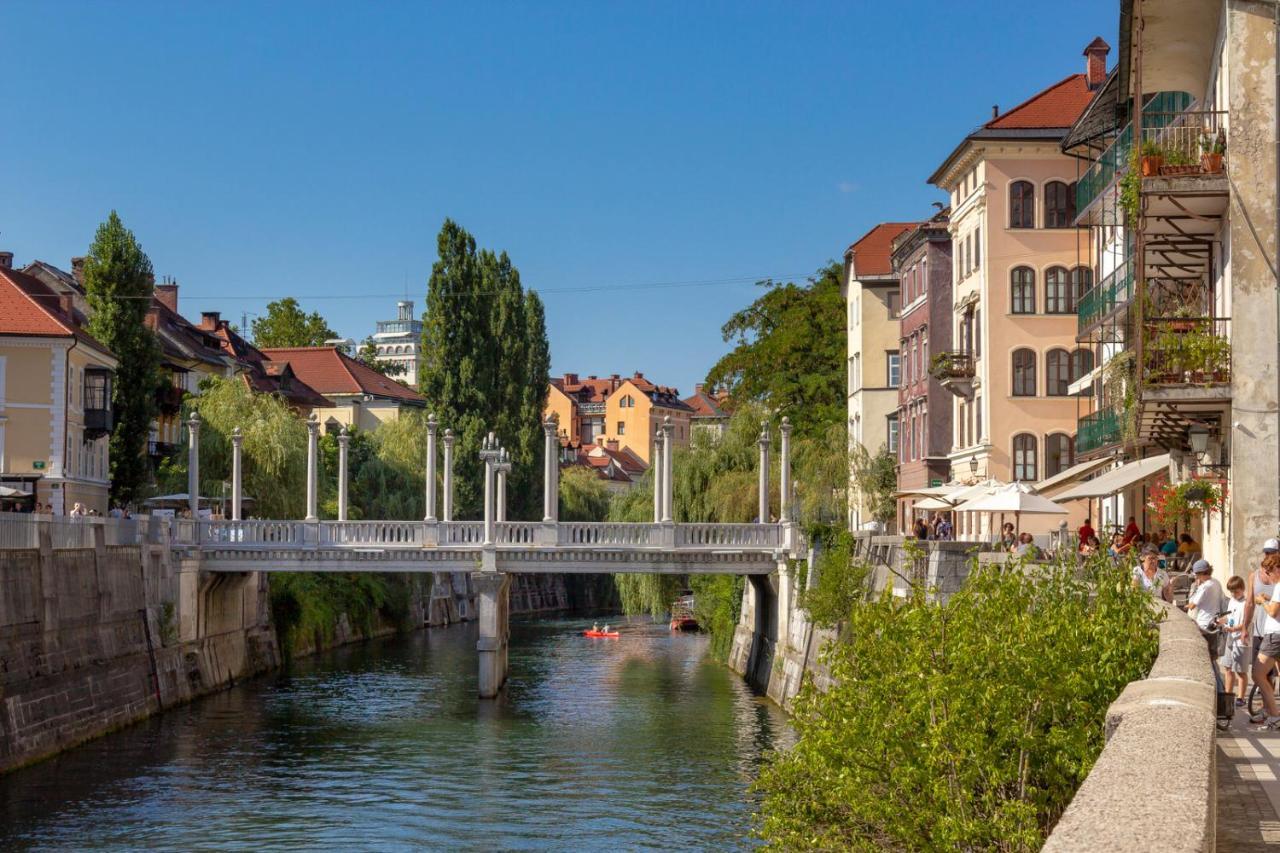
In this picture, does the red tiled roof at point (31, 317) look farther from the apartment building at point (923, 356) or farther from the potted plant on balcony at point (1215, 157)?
the potted plant on balcony at point (1215, 157)

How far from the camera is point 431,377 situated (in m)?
80.5

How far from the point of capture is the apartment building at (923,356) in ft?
206

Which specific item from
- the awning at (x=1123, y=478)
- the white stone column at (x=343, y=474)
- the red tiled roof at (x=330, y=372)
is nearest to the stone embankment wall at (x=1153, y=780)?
the awning at (x=1123, y=478)

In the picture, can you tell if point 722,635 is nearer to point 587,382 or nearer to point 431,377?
point 431,377

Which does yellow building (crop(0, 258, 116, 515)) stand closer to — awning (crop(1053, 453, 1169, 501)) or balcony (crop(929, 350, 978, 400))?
balcony (crop(929, 350, 978, 400))

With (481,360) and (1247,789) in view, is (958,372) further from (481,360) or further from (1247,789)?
(1247,789)

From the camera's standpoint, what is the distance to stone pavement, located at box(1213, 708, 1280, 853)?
34.2 feet

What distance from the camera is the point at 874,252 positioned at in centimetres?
7462

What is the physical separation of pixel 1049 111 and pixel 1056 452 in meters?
10.3

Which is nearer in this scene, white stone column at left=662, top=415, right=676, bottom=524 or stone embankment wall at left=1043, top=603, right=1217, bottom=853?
stone embankment wall at left=1043, top=603, right=1217, bottom=853

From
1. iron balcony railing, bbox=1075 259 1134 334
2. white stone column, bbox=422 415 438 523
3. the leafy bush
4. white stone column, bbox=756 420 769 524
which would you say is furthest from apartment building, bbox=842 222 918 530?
the leafy bush

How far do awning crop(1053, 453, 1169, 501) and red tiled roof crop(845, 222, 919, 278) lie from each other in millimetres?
40149

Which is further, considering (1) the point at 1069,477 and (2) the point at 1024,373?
(2) the point at 1024,373

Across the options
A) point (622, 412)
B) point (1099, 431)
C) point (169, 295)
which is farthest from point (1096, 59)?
point (622, 412)
